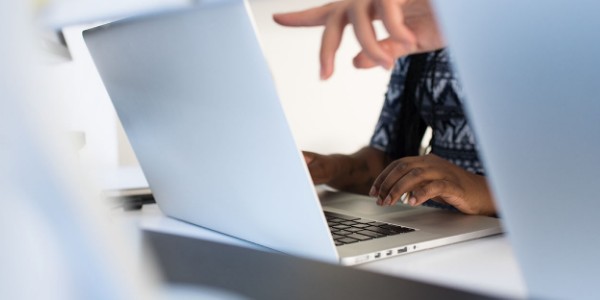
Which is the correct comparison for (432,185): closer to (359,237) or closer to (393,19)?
(359,237)

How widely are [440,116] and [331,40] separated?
757 millimetres

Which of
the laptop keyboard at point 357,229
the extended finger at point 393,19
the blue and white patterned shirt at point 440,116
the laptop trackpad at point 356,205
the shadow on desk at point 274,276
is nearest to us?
the extended finger at point 393,19

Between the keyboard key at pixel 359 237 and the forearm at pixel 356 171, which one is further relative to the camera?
the forearm at pixel 356 171

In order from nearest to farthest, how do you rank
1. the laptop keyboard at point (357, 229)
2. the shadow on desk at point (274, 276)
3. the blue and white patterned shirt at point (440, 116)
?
the shadow on desk at point (274, 276) → the laptop keyboard at point (357, 229) → the blue and white patterned shirt at point (440, 116)

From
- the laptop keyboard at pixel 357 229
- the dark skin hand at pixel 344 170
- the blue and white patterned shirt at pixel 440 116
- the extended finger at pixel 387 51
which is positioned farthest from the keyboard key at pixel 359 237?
the blue and white patterned shirt at pixel 440 116

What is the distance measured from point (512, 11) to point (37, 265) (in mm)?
249

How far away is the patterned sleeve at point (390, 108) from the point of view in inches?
48.9

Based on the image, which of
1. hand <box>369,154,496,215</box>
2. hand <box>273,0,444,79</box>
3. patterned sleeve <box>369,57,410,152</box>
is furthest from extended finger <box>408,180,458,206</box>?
patterned sleeve <box>369,57,410,152</box>

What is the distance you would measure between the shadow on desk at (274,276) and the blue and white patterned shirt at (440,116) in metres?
0.63

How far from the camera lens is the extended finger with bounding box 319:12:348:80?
0.46m

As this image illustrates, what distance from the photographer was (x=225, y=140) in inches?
20.2

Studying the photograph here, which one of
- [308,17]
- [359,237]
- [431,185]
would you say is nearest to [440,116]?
[431,185]

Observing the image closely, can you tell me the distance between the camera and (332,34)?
0.47 m

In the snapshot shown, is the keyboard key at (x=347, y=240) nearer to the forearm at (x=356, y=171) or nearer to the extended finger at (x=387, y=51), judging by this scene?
the extended finger at (x=387, y=51)
